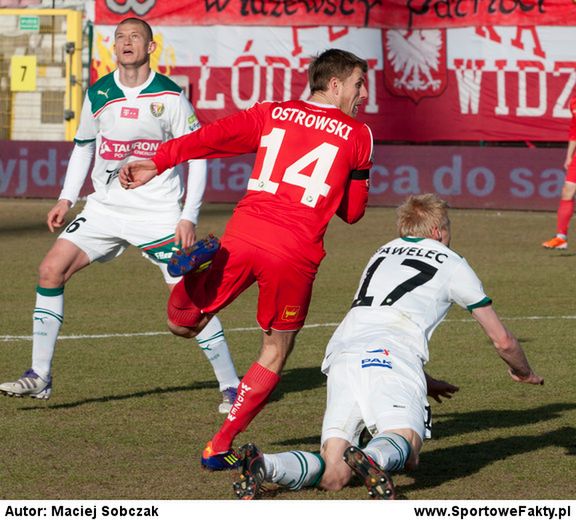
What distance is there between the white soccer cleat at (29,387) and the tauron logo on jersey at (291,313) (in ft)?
7.27

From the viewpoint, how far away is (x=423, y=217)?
20.9 ft

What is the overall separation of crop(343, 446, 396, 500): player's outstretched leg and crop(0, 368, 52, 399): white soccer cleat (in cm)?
311

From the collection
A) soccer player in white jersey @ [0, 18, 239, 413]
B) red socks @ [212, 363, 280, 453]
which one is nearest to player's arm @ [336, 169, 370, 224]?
red socks @ [212, 363, 280, 453]

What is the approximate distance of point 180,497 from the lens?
601cm

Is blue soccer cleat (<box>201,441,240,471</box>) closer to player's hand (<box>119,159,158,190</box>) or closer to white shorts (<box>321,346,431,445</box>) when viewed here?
white shorts (<box>321,346,431,445</box>)

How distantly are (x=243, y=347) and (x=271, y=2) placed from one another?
17.9m

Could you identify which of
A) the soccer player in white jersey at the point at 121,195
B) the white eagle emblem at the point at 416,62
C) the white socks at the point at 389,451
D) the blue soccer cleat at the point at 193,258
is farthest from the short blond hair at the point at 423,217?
the white eagle emblem at the point at 416,62

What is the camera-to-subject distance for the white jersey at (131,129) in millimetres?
8328

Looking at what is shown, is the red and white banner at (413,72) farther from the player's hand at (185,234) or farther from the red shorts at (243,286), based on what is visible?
the red shorts at (243,286)

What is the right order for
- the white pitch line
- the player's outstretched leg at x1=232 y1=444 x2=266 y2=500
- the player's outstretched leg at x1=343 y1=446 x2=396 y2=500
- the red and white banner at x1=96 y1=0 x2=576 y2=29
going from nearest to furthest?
the player's outstretched leg at x1=343 y1=446 x2=396 y2=500 < the player's outstretched leg at x1=232 y1=444 x2=266 y2=500 < the white pitch line < the red and white banner at x1=96 y1=0 x2=576 y2=29

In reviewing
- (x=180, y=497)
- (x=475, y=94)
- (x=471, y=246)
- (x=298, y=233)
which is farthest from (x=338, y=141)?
(x=475, y=94)

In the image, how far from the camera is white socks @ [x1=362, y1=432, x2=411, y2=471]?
219 inches

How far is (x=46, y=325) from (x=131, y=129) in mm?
1298

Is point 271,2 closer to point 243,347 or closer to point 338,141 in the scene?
point 243,347
